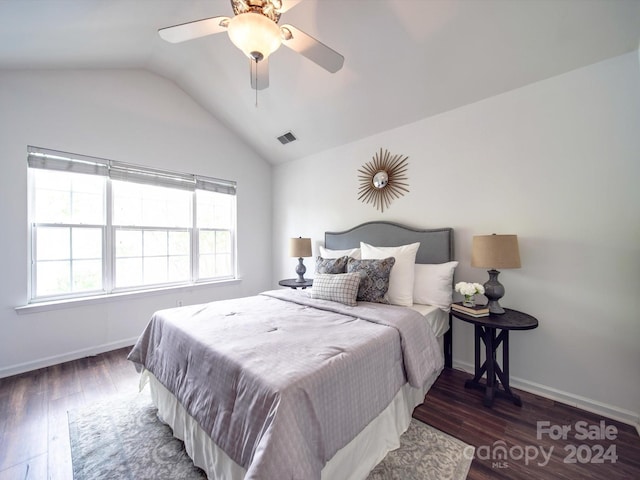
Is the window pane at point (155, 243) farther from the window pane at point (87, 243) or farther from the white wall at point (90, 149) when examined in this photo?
the white wall at point (90, 149)

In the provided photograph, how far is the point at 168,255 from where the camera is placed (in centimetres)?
362

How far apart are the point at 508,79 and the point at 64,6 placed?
353cm

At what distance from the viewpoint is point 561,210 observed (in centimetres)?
208

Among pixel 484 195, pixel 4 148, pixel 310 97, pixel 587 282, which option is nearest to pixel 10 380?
pixel 4 148

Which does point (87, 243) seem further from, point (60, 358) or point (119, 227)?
point (60, 358)

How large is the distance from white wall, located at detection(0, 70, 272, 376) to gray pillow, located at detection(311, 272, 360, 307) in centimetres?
221

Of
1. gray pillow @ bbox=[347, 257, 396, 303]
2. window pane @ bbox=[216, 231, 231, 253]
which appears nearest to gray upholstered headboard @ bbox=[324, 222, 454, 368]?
gray pillow @ bbox=[347, 257, 396, 303]

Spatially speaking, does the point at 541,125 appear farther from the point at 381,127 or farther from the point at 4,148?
the point at 4,148

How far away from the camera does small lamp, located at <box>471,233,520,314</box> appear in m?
2.01

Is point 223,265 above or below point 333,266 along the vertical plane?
below

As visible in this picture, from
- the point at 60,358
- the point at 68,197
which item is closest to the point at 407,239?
the point at 68,197

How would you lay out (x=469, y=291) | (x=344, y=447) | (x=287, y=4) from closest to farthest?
1. (x=344, y=447)
2. (x=287, y=4)
3. (x=469, y=291)

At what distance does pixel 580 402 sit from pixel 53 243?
503 centimetres

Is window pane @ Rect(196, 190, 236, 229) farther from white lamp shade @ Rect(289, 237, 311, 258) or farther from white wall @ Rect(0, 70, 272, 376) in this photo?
white lamp shade @ Rect(289, 237, 311, 258)
